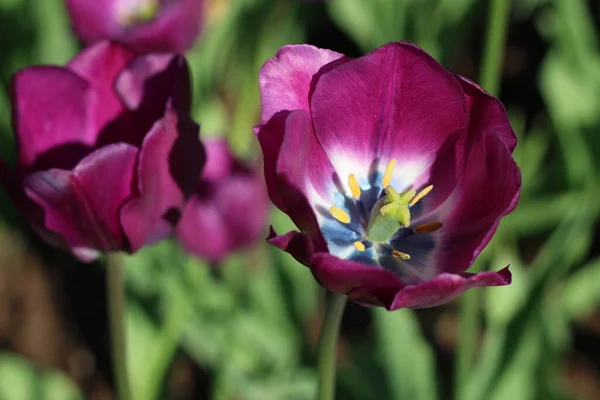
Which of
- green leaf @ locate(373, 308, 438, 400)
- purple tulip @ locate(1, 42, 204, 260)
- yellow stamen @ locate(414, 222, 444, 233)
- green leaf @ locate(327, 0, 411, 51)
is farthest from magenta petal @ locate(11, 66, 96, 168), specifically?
green leaf @ locate(327, 0, 411, 51)

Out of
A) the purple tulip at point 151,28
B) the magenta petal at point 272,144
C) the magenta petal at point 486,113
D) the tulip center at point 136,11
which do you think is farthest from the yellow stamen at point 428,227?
the tulip center at point 136,11

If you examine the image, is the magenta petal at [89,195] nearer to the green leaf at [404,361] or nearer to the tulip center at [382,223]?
the tulip center at [382,223]

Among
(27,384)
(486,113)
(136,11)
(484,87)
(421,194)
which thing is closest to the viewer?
(486,113)

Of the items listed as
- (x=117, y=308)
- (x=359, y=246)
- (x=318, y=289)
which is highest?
(x=359, y=246)

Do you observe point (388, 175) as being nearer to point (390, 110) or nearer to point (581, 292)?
point (390, 110)

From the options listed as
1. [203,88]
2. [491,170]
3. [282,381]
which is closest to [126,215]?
[491,170]

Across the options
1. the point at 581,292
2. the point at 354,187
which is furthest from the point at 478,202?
the point at 581,292
